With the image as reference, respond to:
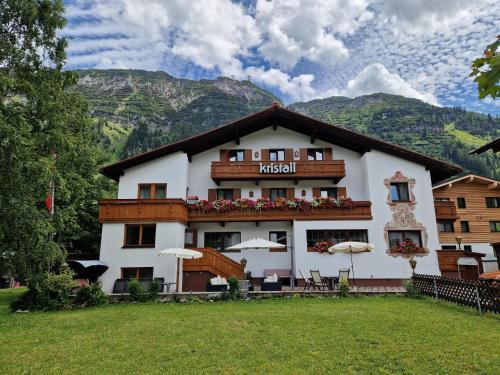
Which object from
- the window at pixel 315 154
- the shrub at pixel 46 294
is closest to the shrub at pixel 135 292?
the shrub at pixel 46 294

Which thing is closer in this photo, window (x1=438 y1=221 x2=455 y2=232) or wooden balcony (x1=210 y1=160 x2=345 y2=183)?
wooden balcony (x1=210 y1=160 x2=345 y2=183)

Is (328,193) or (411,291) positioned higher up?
(328,193)

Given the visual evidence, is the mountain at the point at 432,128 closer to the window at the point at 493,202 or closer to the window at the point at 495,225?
the window at the point at 493,202

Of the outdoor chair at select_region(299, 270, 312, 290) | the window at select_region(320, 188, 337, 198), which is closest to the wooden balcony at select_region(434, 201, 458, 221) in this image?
the window at select_region(320, 188, 337, 198)

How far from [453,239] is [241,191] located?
20.3 metres

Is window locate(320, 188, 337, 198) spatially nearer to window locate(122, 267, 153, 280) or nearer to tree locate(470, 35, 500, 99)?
window locate(122, 267, 153, 280)

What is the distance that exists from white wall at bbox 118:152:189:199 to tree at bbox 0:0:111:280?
143 inches

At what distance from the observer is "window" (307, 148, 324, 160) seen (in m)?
23.0

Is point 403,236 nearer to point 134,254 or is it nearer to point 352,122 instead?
point 134,254

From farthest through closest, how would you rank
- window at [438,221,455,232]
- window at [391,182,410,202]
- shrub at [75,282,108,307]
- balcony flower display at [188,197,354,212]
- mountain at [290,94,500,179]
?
mountain at [290,94,500,179], window at [438,221,455,232], window at [391,182,410,202], balcony flower display at [188,197,354,212], shrub at [75,282,108,307]

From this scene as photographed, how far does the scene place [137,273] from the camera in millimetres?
18438

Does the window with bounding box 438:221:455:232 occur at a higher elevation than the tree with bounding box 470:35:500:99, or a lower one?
higher

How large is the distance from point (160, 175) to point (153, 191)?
111 centimetres

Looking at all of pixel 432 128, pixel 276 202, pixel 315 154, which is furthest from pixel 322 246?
→ pixel 432 128
